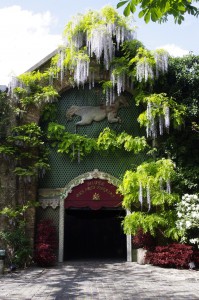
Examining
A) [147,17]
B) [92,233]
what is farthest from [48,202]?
[147,17]

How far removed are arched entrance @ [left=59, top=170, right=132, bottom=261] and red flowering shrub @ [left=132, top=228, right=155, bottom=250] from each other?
787 mm

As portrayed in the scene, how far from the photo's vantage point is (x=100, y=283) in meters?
7.59

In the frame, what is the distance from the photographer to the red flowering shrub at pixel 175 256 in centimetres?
950

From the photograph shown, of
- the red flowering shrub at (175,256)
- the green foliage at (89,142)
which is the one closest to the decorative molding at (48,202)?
the green foliage at (89,142)

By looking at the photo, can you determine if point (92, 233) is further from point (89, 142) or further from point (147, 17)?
point (147, 17)

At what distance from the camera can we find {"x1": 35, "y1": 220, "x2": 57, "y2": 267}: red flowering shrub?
1016cm

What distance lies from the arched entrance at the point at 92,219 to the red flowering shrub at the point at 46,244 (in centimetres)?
35

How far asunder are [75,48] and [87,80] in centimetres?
112

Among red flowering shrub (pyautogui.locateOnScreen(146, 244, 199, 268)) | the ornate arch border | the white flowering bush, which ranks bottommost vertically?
red flowering shrub (pyautogui.locateOnScreen(146, 244, 199, 268))

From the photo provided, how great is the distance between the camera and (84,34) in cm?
1192

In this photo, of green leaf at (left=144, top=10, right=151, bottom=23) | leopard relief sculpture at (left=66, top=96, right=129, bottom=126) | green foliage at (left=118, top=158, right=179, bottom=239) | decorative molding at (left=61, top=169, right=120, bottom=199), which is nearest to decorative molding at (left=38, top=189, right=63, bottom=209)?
decorative molding at (left=61, top=169, right=120, bottom=199)

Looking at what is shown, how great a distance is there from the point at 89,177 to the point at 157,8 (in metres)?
8.01

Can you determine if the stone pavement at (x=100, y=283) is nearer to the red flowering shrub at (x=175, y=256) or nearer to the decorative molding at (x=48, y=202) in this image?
the red flowering shrub at (x=175, y=256)

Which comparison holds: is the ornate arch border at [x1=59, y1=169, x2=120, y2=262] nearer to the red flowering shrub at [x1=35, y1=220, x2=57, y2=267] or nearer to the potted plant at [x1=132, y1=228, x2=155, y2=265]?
the red flowering shrub at [x1=35, y1=220, x2=57, y2=267]
